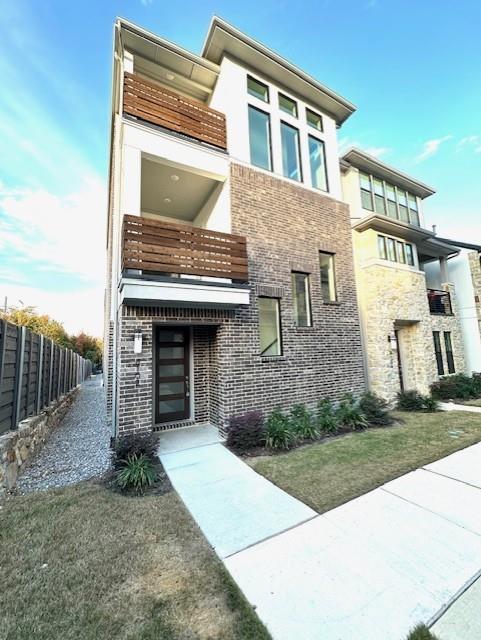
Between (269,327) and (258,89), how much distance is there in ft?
24.4

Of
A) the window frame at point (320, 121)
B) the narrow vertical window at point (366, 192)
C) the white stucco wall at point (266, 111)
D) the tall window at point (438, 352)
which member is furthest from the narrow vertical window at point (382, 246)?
the tall window at point (438, 352)

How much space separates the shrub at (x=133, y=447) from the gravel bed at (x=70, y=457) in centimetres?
58

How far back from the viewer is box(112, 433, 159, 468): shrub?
185 inches

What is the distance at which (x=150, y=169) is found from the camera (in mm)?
7188

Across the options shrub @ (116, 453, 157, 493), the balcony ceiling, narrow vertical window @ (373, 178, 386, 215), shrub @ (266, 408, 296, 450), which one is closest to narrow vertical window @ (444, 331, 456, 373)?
narrow vertical window @ (373, 178, 386, 215)

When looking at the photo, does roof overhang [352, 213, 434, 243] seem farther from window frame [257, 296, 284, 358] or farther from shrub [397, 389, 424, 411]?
shrub [397, 389, 424, 411]

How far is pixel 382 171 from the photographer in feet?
36.6

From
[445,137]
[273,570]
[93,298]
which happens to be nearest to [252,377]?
[273,570]

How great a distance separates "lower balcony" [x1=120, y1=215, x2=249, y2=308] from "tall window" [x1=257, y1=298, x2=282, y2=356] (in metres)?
1.12

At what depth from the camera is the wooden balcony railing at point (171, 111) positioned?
641cm

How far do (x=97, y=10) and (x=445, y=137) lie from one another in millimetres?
13270

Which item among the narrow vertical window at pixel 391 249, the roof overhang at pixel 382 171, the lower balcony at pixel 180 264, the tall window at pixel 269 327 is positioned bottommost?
the tall window at pixel 269 327

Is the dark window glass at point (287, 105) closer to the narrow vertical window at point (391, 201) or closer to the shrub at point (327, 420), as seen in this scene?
the narrow vertical window at point (391, 201)

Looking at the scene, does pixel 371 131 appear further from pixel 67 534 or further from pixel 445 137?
pixel 67 534
